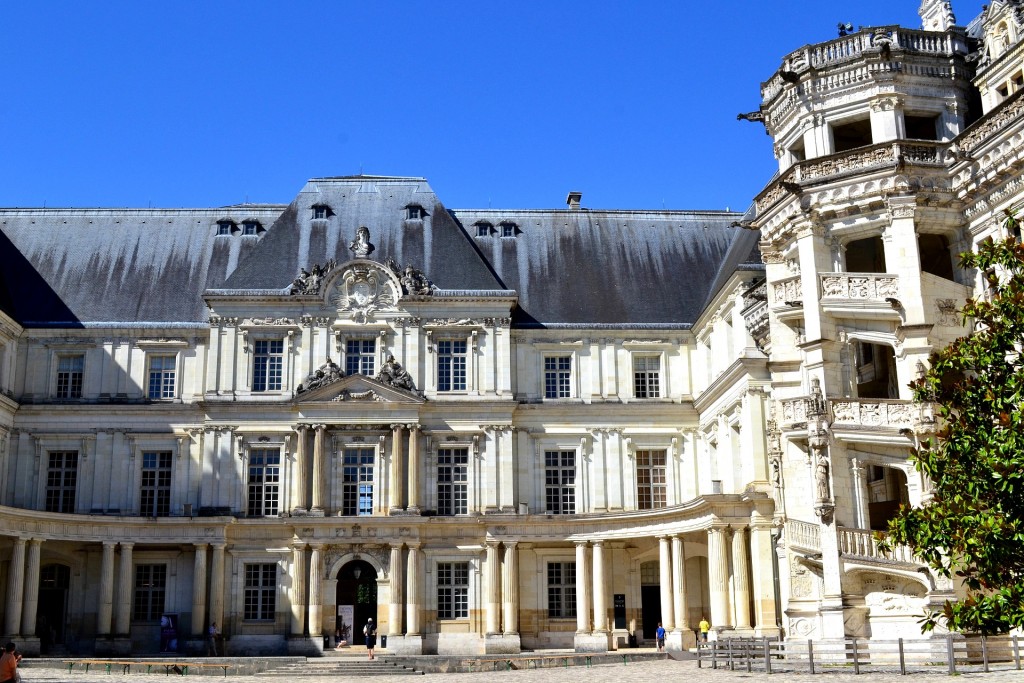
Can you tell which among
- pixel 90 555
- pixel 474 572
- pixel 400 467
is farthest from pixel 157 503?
pixel 474 572

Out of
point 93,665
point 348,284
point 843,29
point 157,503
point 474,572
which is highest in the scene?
point 843,29

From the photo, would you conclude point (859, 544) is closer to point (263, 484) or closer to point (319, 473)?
point (319, 473)

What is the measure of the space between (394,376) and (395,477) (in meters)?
3.50

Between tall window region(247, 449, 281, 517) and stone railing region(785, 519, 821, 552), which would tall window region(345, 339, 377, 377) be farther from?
stone railing region(785, 519, 821, 552)

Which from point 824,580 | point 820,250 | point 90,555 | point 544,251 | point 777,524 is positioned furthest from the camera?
point 544,251

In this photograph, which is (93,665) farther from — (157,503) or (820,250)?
(820,250)

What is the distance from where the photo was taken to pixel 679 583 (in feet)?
124

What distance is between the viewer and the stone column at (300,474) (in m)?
40.8

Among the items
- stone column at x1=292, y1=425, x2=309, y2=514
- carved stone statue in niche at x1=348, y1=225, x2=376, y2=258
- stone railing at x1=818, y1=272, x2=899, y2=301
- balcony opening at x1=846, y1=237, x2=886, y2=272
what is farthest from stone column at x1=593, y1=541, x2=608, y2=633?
stone railing at x1=818, y1=272, x2=899, y2=301

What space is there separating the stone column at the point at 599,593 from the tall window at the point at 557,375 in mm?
5746

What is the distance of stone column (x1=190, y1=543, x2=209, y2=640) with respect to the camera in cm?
3953

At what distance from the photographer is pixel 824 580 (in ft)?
91.2

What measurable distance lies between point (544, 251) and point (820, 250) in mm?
17730

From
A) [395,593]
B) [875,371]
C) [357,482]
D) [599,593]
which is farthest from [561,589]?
[875,371]
